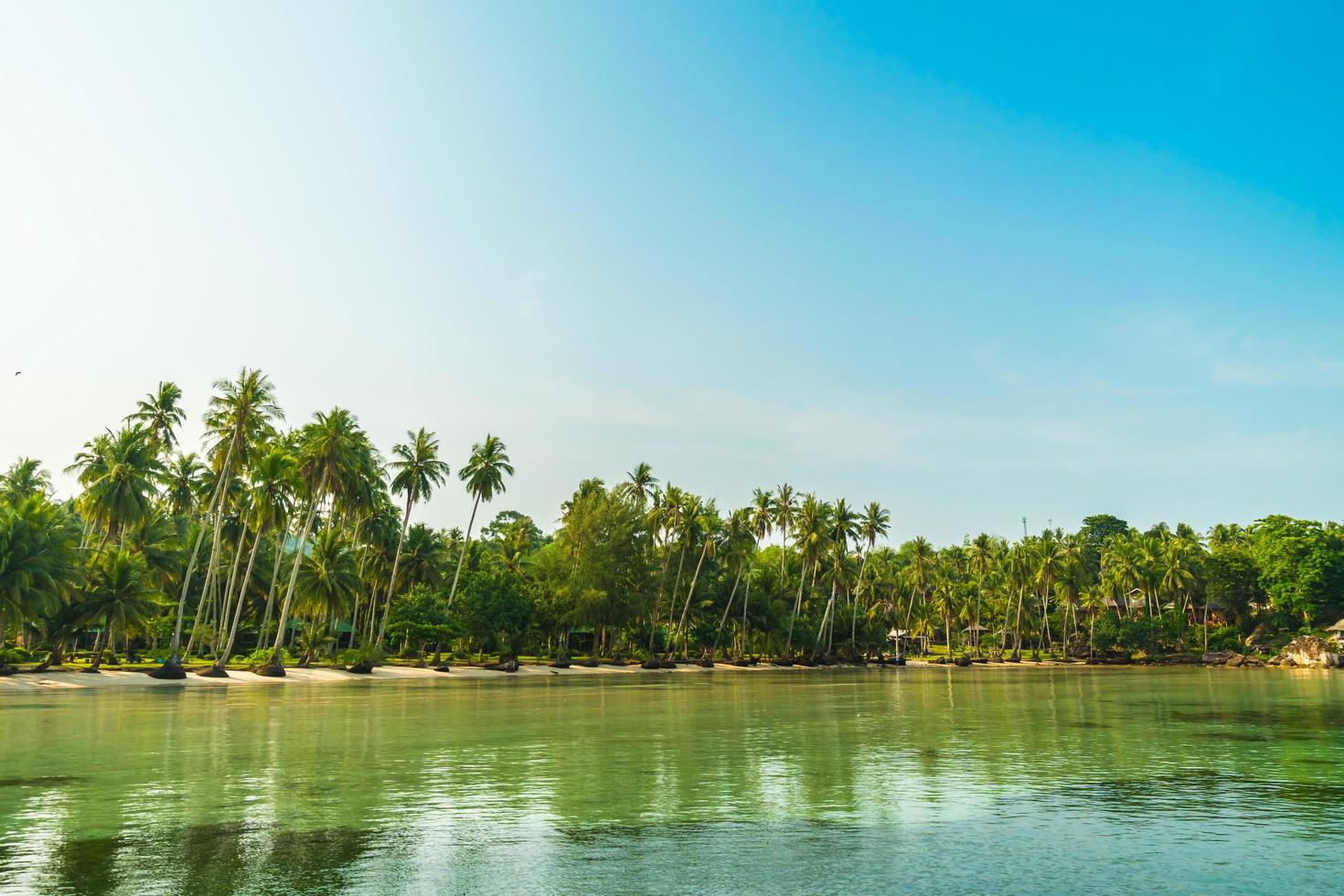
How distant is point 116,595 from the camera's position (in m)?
58.1

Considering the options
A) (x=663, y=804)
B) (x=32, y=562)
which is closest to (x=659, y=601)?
(x=32, y=562)

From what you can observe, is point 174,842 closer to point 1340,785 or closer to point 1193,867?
point 1193,867

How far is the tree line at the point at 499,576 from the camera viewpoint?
2491 inches

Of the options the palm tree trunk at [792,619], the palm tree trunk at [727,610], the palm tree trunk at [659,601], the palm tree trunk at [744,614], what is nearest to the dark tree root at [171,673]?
the palm tree trunk at [659,601]

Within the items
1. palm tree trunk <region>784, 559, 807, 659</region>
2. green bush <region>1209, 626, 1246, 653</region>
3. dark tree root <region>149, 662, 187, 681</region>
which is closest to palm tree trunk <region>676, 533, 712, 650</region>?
palm tree trunk <region>784, 559, 807, 659</region>

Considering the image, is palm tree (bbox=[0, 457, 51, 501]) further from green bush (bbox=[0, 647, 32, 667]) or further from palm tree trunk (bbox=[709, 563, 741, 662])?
palm tree trunk (bbox=[709, 563, 741, 662])

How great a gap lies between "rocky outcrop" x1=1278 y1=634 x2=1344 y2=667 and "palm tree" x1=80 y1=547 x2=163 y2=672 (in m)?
115

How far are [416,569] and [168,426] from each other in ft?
85.0

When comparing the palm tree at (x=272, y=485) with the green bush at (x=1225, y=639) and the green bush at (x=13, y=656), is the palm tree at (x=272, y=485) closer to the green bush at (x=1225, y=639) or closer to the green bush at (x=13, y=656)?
the green bush at (x=13, y=656)

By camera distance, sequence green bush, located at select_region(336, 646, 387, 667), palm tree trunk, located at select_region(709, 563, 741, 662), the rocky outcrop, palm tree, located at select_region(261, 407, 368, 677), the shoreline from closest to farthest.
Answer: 1. the shoreline
2. palm tree, located at select_region(261, 407, 368, 677)
3. green bush, located at select_region(336, 646, 387, 667)
4. palm tree trunk, located at select_region(709, 563, 741, 662)
5. the rocky outcrop

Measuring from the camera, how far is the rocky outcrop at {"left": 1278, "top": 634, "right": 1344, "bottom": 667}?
337ft

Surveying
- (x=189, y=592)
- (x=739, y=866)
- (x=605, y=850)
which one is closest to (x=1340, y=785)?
(x=739, y=866)

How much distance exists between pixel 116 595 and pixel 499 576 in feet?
107

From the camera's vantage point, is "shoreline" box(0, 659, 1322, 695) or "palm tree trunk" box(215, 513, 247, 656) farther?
"palm tree trunk" box(215, 513, 247, 656)
